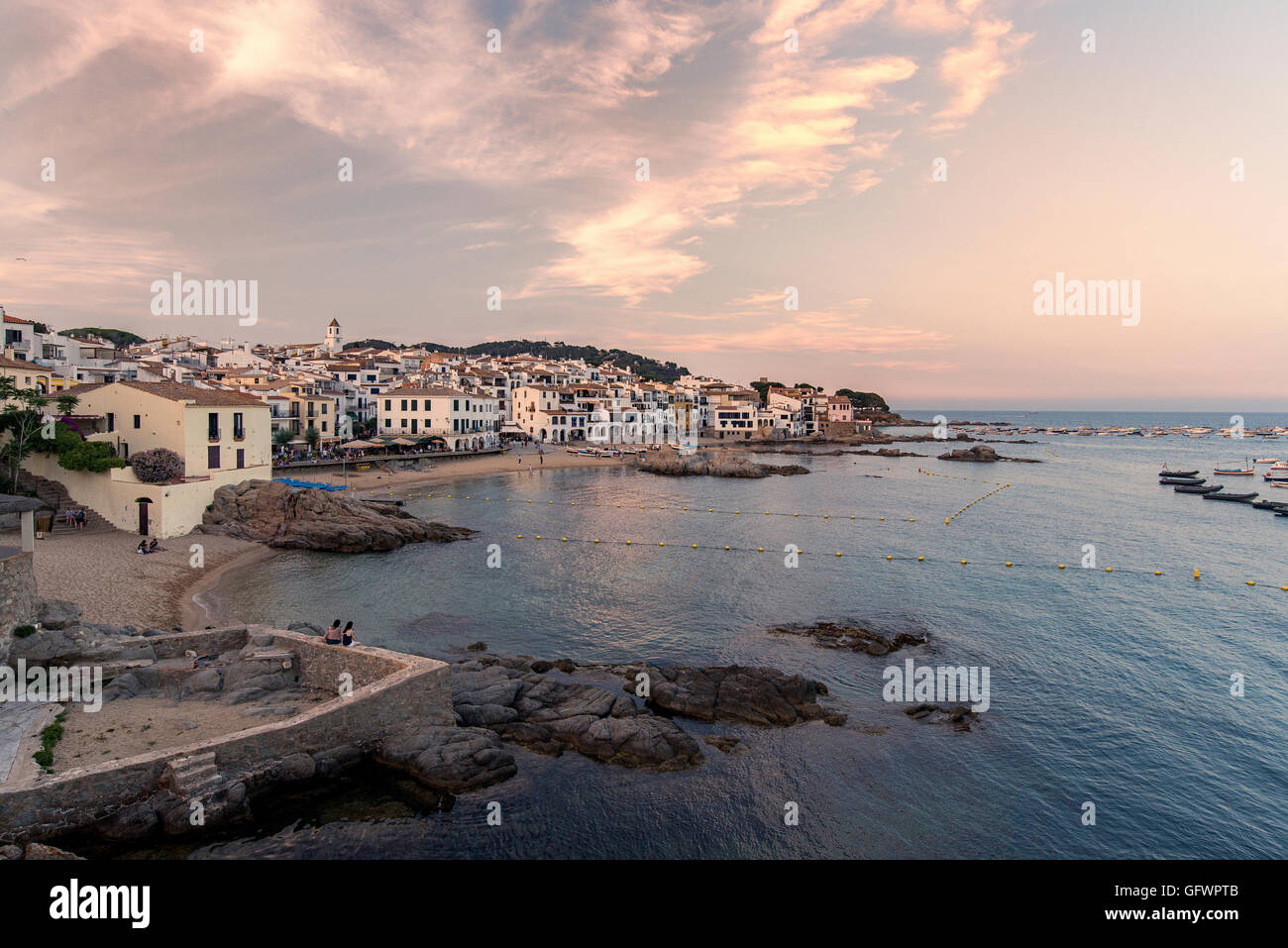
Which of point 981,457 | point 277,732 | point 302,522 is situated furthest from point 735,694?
point 981,457

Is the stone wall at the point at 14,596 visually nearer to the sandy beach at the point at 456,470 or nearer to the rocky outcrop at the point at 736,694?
the rocky outcrop at the point at 736,694

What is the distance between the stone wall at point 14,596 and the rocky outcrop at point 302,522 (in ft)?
71.2

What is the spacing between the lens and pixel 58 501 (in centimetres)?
3566

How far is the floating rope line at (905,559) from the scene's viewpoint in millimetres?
38188

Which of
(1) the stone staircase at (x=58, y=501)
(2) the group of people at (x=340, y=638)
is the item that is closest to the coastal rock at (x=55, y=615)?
(2) the group of people at (x=340, y=638)

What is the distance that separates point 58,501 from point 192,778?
32435 millimetres

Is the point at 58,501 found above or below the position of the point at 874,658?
above

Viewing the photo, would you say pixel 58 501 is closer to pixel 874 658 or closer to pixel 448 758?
pixel 448 758

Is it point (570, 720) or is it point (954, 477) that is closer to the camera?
point (570, 720)

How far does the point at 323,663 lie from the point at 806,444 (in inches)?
5023

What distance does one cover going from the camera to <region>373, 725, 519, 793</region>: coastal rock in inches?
609

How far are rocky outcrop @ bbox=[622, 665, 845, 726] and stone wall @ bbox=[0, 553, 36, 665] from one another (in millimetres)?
16690
